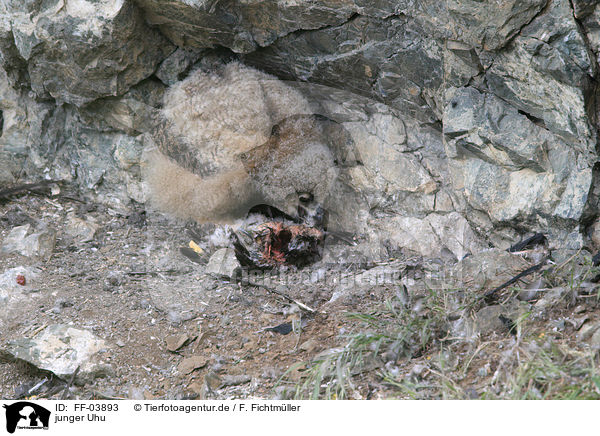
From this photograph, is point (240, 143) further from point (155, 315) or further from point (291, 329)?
point (291, 329)

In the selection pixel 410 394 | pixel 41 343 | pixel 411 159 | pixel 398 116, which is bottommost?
pixel 41 343

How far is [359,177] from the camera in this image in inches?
132

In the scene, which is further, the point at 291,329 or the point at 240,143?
the point at 240,143

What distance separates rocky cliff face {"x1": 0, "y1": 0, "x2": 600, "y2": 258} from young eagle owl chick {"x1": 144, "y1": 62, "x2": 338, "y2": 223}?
12 cm

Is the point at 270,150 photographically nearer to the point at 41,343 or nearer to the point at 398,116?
the point at 398,116

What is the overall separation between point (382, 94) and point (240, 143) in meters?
0.93

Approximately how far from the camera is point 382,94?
3012mm

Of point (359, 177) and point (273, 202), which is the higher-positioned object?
point (359, 177)

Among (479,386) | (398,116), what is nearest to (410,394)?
(479,386)

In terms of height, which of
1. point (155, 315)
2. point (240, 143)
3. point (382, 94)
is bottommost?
point (155, 315)

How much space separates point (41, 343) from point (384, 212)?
80.8 inches

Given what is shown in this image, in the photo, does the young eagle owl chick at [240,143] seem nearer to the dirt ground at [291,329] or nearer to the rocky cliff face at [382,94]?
the rocky cliff face at [382,94]
